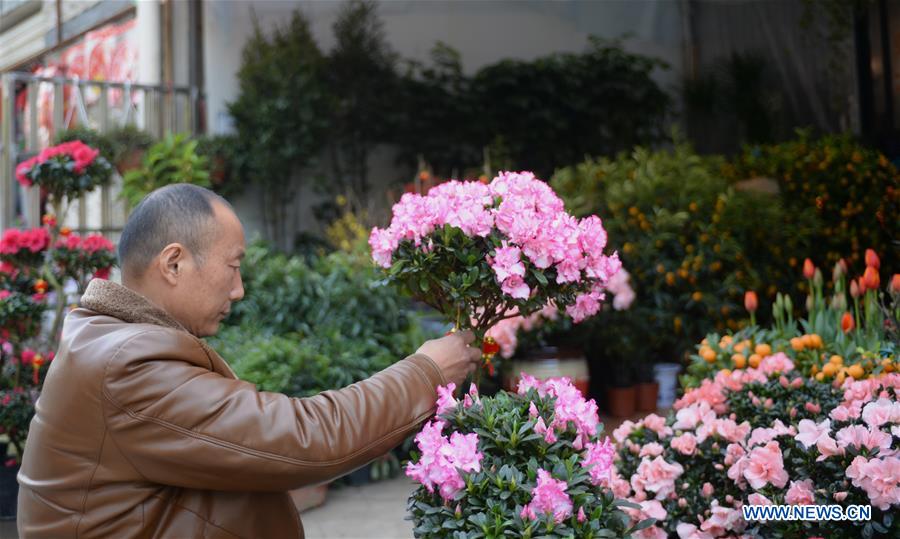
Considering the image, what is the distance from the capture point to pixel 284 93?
833 centimetres

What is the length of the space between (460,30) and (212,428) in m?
8.76

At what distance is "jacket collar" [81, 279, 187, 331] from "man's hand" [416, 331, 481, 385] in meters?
0.48

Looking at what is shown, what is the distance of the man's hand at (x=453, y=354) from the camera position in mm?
1757

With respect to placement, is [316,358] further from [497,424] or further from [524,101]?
[524,101]

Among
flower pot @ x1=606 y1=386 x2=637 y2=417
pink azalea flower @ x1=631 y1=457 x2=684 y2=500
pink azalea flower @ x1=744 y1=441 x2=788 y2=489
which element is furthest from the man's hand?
flower pot @ x1=606 y1=386 x2=637 y2=417

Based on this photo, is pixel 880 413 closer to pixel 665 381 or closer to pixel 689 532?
pixel 689 532

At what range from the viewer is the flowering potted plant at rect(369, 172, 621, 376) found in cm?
185

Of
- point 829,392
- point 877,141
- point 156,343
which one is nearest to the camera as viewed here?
point 156,343

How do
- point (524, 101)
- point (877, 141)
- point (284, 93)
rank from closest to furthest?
point (877, 141)
point (284, 93)
point (524, 101)

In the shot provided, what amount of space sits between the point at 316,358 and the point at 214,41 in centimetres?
481

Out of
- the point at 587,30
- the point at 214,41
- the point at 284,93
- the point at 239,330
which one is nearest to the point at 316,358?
the point at 239,330

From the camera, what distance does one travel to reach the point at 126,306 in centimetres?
163

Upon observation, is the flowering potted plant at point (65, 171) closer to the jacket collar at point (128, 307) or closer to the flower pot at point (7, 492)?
the flower pot at point (7, 492)

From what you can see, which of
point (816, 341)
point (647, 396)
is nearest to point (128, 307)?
point (816, 341)
